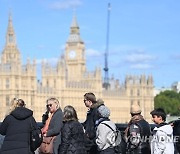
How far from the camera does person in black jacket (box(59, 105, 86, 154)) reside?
33.7 feet

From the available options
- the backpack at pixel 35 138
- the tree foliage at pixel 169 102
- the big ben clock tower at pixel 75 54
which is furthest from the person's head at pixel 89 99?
the tree foliage at pixel 169 102

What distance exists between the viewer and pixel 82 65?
10681 cm

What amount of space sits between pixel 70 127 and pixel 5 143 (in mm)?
951

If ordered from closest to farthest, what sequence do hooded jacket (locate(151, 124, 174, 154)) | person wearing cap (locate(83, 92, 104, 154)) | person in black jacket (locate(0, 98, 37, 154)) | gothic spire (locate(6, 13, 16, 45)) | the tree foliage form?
person in black jacket (locate(0, 98, 37, 154))
hooded jacket (locate(151, 124, 174, 154))
person wearing cap (locate(83, 92, 104, 154))
gothic spire (locate(6, 13, 16, 45))
the tree foliage

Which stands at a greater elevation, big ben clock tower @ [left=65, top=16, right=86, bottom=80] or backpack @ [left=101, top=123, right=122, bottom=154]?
big ben clock tower @ [left=65, top=16, right=86, bottom=80]

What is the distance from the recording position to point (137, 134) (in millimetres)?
10586

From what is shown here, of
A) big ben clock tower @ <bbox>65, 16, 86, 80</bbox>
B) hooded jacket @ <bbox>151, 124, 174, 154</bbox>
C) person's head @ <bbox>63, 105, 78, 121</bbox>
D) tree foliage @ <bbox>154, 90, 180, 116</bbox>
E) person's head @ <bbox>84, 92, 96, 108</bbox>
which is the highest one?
big ben clock tower @ <bbox>65, 16, 86, 80</bbox>

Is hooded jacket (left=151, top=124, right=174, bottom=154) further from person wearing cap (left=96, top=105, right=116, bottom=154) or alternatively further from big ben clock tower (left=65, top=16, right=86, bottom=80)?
big ben clock tower (left=65, top=16, right=86, bottom=80)

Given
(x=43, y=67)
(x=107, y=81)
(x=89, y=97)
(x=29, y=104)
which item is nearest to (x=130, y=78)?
(x=107, y=81)

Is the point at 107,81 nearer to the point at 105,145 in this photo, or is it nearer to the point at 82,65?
the point at 82,65

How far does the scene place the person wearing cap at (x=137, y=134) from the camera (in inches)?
417

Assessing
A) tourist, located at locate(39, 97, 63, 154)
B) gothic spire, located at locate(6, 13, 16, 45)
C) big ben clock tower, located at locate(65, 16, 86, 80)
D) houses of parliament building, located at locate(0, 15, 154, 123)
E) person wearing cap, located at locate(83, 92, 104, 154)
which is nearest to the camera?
tourist, located at locate(39, 97, 63, 154)

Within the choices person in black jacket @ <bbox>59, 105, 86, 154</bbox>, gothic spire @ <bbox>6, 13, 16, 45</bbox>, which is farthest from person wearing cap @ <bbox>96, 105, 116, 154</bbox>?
gothic spire @ <bbox>6, 13, 16, 45</bbox>

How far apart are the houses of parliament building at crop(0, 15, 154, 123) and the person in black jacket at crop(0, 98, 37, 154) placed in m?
65.7
